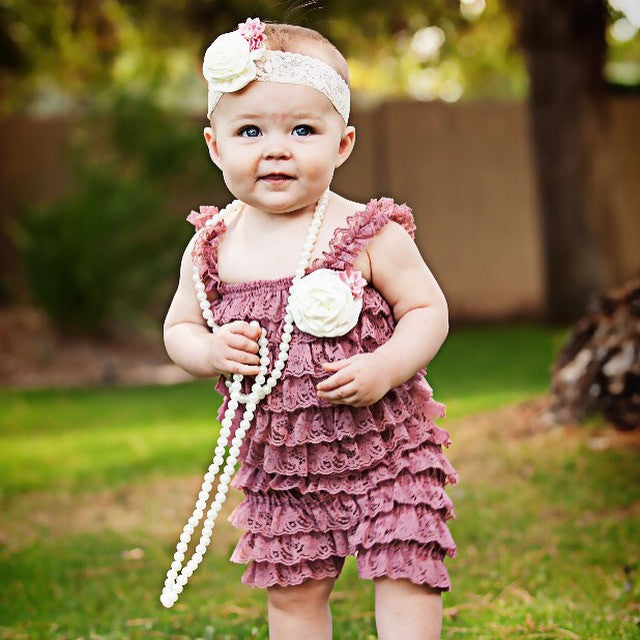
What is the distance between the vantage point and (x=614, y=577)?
351 cm

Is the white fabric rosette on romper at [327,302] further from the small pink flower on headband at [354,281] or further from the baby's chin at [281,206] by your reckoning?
the baby's chin at [281,206]

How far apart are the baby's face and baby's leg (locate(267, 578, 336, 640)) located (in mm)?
865

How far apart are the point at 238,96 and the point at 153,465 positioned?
3481 millimetres

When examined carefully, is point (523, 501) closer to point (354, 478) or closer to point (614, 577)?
point (614, 577)

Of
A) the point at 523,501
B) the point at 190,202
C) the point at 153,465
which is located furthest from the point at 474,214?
the point at 523,501

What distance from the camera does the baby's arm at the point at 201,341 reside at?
2.40 meters

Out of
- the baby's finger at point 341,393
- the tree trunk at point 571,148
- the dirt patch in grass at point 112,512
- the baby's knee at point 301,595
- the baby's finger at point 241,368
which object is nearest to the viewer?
the baby's finger at point 341,393

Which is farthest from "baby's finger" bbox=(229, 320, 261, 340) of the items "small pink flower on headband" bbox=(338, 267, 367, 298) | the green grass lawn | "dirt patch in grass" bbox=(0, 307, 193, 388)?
"dirt patch in grass" bbox=(0, 307, 193, 388)

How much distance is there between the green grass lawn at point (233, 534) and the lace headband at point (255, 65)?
1.57 meters

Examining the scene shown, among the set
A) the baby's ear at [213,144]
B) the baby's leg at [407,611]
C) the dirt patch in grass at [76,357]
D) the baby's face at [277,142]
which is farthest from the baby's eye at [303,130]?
the dirt patch in grass at [76,357]

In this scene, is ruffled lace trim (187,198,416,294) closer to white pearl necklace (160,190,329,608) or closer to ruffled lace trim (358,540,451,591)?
white pearl necklace (160,190,329,608)

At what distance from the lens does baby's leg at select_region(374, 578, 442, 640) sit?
96.4 inches

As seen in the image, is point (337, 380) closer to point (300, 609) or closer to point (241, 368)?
point (241, 368)

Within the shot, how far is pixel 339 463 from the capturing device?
96.3 inches
